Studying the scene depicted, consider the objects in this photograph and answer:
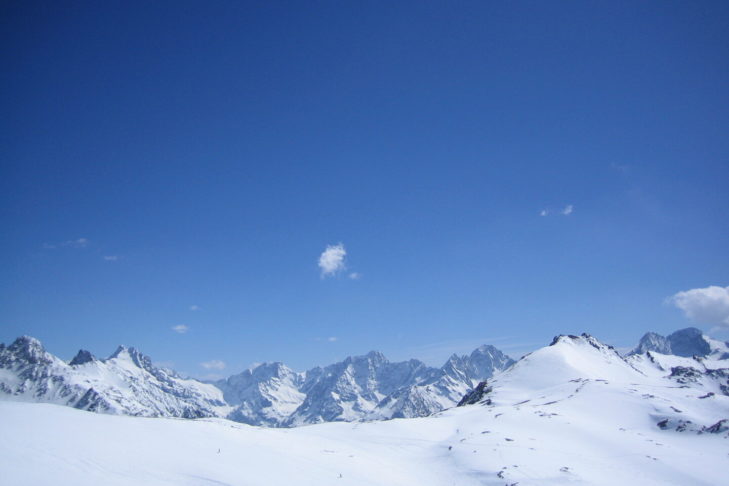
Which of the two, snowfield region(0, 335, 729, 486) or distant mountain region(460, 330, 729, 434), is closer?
snowfield region(0, 335, 729, 486)

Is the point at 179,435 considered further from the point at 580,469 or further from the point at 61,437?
the point at 580,469

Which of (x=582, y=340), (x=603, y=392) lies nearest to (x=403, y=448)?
(x=603, y=392)

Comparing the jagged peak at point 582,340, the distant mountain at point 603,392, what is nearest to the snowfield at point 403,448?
the distant mountain at point 603,392

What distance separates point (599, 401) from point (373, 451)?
177 ft

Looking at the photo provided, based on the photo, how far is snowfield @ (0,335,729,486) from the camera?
2372 cm

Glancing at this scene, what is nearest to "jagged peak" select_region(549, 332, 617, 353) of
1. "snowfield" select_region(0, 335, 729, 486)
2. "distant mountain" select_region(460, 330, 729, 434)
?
"distant mountain" select_region(460, 330, 729, 434)

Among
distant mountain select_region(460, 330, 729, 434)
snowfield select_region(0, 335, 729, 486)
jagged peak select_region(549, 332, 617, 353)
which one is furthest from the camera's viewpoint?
jagged peak select_region(549, 332, 617, 353)

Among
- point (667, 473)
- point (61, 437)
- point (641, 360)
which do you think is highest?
point (641, 360)

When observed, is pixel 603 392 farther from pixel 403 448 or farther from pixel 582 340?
pixel 582 340

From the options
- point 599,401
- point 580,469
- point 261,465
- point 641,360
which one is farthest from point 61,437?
point 641,360

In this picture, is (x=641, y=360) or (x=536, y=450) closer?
(x=536, y=450)

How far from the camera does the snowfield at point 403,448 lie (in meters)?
23.7

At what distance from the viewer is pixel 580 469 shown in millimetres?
36406

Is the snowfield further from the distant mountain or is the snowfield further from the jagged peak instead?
the jagged peak
